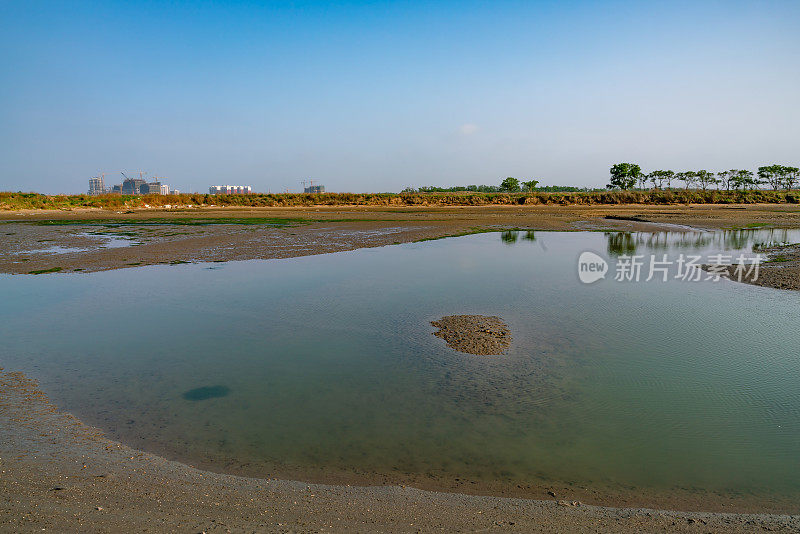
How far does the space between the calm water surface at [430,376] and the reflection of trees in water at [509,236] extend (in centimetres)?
1248

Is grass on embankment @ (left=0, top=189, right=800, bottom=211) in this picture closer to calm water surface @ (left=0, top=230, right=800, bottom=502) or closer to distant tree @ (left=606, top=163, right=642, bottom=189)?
distant tree @ (left=606, top=163, right=642, bottom=189)

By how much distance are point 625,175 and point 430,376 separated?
106 m

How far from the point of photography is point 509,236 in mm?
29328

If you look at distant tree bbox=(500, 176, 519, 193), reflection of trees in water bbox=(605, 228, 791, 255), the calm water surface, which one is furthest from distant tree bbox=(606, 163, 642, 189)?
the calm water surface

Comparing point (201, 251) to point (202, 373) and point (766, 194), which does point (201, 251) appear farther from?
point (766, 194)

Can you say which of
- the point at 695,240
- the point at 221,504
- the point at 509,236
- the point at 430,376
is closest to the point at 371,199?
the point at 509,236

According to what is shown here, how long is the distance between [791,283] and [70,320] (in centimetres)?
1888

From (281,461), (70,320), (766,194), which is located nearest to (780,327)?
(281,461)

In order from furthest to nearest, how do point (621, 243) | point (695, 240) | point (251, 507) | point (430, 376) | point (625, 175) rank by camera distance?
point (625, 175)
point (695, 240)
point (621, 243)
point (430, 376)
point (251, 507)

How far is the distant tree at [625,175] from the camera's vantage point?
9981 centimetres

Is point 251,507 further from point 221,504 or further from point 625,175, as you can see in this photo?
point 625,175

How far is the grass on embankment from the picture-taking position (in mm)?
63094

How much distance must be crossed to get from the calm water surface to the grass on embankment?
193ft

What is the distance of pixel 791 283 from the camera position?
13508 millimetres
